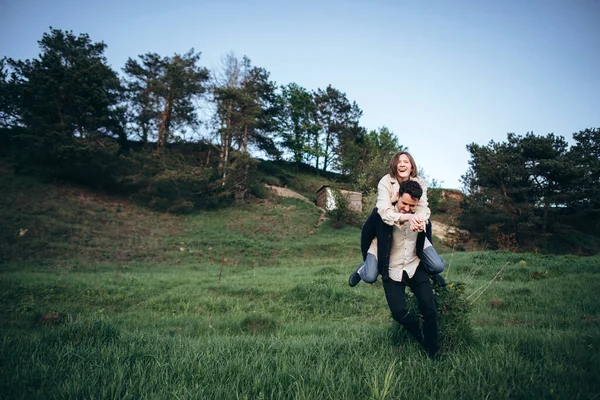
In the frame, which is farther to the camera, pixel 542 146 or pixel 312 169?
pixel 312 169

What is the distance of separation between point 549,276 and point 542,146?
19.1 m

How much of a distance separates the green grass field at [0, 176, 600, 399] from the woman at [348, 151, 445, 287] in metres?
0.62

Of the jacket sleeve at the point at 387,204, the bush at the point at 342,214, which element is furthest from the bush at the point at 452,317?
the bush at the point at 342,214

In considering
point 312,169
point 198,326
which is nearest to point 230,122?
point 312,169

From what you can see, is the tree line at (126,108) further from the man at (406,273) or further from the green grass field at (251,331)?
the man at (406,273)

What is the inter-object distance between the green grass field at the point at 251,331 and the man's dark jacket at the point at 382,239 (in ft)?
2.53

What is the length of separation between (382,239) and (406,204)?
516 mm

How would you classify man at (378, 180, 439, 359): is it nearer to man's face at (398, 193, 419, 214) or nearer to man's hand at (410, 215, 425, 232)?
man's face at (398, 193, 419, 214)

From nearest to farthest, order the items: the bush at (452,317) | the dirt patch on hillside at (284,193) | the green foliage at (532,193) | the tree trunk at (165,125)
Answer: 1. the bush at (452,317)
2. the green foliage at (532,193)
3. the tree trunk at (165,125)
4. the dirt patch on hillside at (284,193)

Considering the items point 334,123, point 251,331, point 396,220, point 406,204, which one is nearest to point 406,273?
point 396,220

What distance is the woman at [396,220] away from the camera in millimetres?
3229

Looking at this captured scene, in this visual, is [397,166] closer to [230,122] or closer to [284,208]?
[284,208]

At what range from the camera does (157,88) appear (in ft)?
98.8

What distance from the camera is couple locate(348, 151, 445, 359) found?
3.18 m
